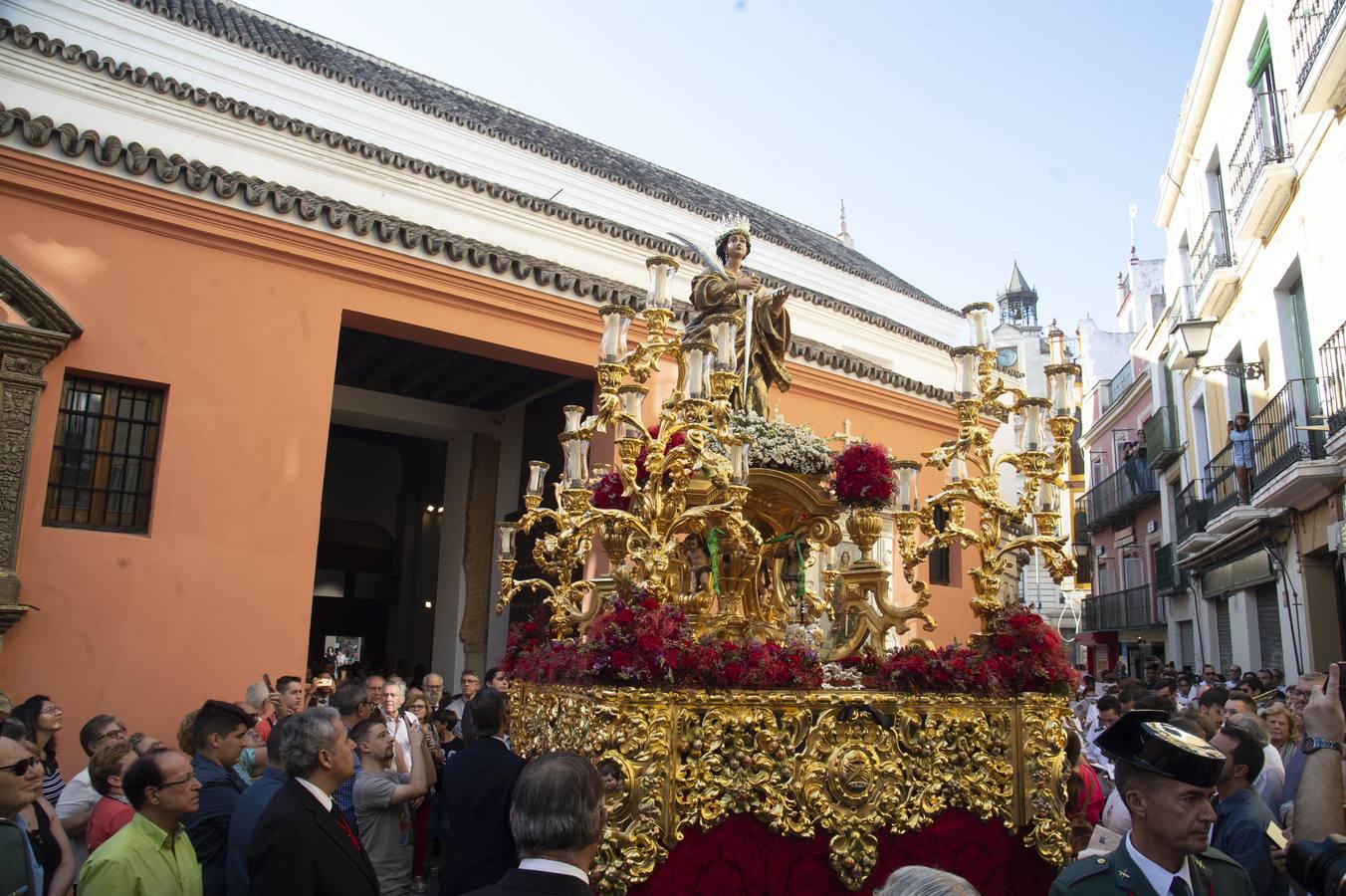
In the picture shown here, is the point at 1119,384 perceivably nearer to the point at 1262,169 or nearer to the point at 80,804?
the point at 1262,169

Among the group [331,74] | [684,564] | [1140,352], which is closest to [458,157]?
[331,74]

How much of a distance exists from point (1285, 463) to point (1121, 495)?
47.3 feet

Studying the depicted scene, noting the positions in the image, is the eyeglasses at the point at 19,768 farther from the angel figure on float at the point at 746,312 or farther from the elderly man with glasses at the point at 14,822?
the angel figure on float at the point at 746,312

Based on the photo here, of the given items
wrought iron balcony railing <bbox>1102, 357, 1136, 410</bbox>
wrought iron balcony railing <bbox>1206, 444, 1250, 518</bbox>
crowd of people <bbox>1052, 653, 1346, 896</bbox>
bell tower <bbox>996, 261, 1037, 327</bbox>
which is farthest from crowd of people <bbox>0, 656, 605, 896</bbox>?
bell tower <bbox>996, 261, 1037, 327</bbox>

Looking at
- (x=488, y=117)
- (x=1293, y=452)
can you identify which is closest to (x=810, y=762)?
(x=1293, y=452)

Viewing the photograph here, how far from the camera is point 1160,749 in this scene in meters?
2.71

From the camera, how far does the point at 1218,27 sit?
15.8 meters

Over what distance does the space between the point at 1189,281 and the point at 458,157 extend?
13809 millimetres

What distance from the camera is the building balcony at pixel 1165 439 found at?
68.6ft

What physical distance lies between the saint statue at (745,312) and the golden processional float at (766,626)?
0.12 ft

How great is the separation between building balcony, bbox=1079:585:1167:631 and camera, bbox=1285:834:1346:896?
903 inches

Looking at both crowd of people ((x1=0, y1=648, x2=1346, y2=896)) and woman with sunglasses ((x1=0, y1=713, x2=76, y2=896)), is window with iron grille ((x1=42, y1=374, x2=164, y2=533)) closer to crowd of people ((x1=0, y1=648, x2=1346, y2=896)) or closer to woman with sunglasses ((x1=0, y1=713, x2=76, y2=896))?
crowd of people ((x1=0, y1=648, x2=1346, y2=896))

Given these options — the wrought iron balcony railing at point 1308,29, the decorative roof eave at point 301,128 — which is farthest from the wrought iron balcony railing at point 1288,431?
the decorative roof eave at point 301,128

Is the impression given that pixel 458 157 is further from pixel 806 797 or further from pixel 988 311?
pixel 806 797
